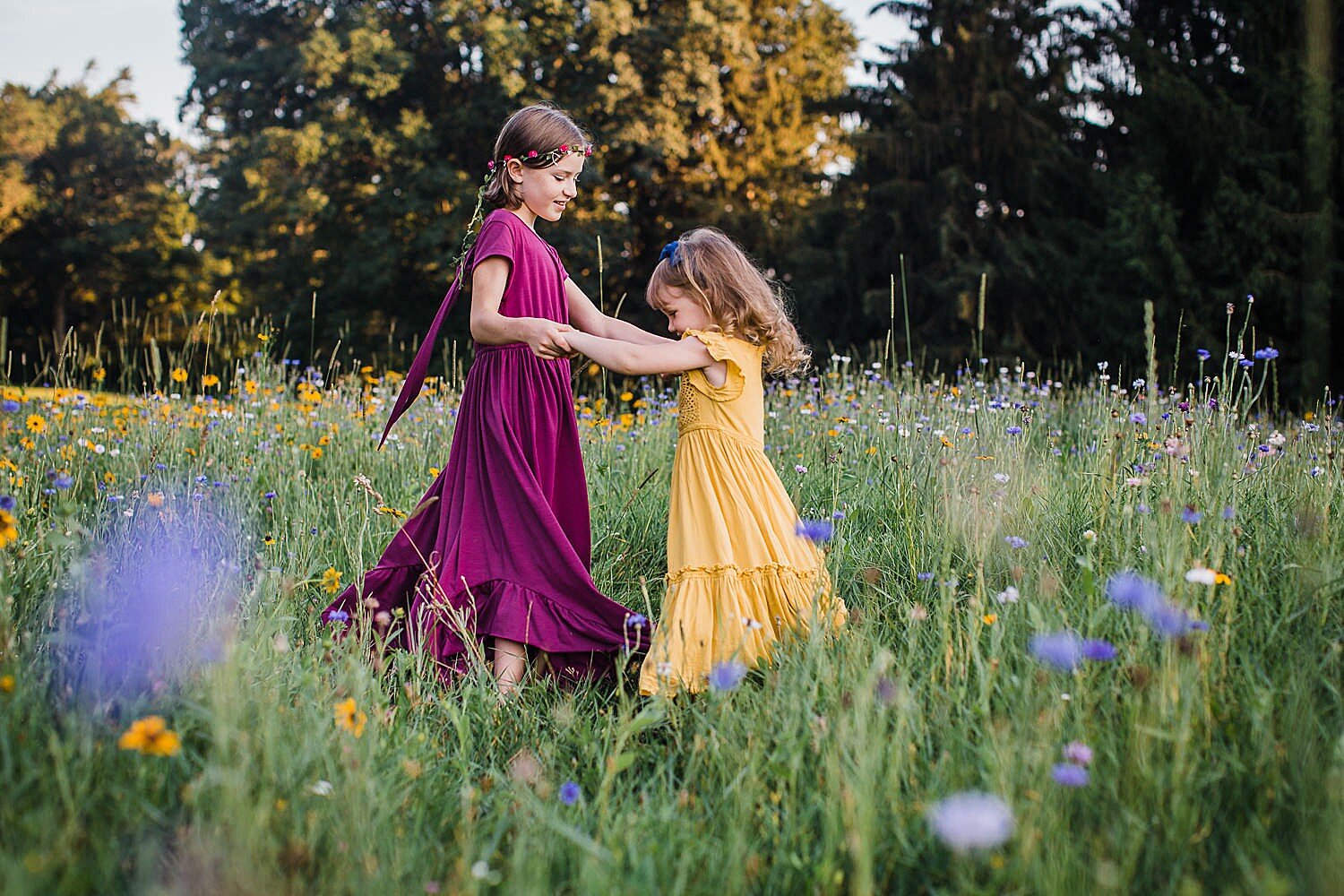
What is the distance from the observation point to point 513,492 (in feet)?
8.78

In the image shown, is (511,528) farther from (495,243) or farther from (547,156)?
(547,156)

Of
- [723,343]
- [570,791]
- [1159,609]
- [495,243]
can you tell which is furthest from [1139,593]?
[495,243]

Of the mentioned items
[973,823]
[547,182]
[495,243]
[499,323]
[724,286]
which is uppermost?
[547,182]

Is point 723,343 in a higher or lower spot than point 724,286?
lower

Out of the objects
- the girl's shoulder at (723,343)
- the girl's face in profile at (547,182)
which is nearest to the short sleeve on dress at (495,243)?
the girl's face in profile at (547,182)

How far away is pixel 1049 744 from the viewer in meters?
1.63

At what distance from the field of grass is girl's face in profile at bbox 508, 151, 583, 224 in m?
1.04

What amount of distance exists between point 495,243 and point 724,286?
2.11 feet

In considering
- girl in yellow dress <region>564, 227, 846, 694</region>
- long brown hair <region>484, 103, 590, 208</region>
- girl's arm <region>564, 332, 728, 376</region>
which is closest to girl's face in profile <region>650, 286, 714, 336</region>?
girl in yellow dress <region>564, 227, 846, 694</region>

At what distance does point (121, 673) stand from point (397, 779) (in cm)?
Result: 57

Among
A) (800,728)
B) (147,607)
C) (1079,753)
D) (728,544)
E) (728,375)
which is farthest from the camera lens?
(728,375)

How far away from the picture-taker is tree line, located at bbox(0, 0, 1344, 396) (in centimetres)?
1072

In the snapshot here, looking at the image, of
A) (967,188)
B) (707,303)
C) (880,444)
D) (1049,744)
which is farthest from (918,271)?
(1049,744)

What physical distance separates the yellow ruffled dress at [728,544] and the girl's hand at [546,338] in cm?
34
